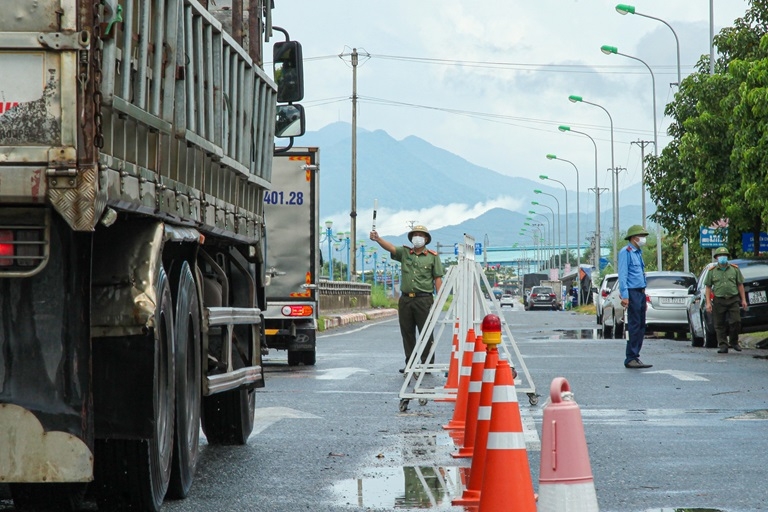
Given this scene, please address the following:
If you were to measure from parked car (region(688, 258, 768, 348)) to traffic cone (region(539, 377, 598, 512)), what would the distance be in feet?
68.9

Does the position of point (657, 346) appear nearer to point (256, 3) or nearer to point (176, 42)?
point (256, 3)

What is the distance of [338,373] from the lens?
59.7 feet

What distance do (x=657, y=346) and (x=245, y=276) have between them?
18.0 meters

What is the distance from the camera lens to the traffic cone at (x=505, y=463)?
19.8 feet

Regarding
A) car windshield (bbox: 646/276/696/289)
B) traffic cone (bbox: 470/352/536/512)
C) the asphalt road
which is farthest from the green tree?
traffic cone (bbox: 470/352/536/512)

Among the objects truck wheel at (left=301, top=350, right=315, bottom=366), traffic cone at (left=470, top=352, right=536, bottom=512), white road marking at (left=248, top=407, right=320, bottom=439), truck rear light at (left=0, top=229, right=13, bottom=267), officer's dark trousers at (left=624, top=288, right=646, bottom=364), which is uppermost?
truck rear light at (left=0, top=229, right=13, bottom=267)

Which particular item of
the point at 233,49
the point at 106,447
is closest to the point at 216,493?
the point at 106,447

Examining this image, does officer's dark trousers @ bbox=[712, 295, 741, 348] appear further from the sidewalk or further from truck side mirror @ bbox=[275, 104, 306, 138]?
the sidewalk

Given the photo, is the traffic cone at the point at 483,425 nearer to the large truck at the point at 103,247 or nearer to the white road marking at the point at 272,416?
the large truck at the point at 103,247

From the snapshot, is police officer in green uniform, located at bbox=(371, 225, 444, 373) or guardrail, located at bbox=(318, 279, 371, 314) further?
guardrail, located at bbox=(318, 279, 371, 314)

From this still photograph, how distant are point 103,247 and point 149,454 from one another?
40.6 inches

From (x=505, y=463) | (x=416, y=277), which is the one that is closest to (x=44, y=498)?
(x=505, y=463)

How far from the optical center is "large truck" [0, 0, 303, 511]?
5.56m

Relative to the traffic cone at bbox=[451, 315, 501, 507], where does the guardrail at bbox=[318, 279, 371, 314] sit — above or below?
above
